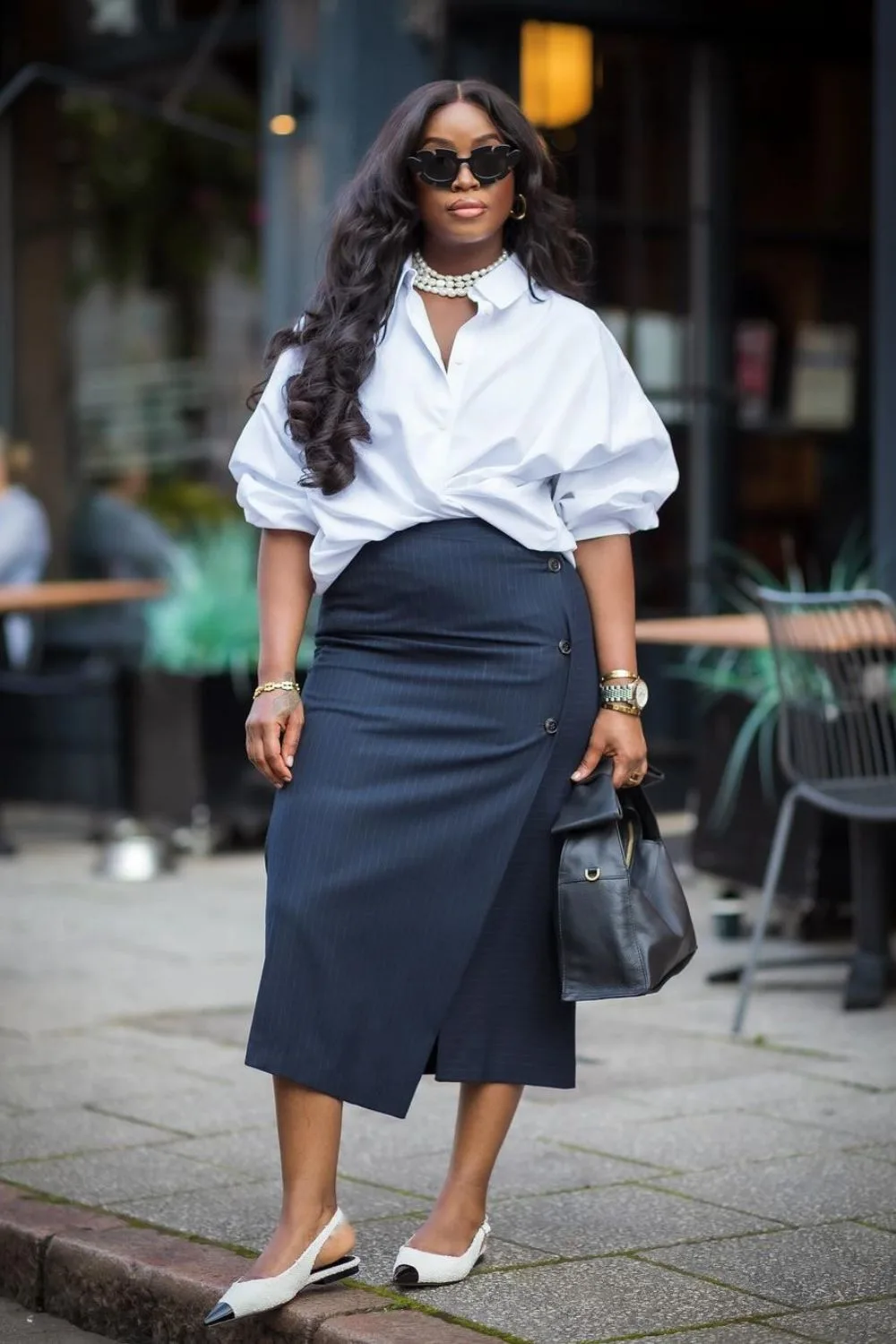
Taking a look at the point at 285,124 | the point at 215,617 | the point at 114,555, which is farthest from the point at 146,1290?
the point at 114,555

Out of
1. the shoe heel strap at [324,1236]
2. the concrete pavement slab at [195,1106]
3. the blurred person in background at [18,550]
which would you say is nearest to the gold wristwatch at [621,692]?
the shoe heel strap at [324,1236]

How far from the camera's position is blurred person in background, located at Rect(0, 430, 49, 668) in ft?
32.7

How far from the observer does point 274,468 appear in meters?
3.55

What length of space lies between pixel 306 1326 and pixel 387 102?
22.0 ft

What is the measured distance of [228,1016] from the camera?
5.89 metres

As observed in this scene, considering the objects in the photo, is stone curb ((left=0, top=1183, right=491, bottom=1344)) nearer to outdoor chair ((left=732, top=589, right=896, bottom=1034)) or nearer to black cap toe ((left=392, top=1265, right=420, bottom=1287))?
black cap toe ((left=392, top=1265, right=420, bottom=1287))

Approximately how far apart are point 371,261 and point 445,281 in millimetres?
121

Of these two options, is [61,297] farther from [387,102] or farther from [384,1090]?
[384,1090]

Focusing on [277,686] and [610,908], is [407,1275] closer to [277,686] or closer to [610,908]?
[610,908]

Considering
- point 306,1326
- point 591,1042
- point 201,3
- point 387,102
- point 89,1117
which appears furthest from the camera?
point 201,3

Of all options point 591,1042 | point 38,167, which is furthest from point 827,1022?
point 38,167

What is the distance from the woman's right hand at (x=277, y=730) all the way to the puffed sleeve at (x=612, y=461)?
0.52 m

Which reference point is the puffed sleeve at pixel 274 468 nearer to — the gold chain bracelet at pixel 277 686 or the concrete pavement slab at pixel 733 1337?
the gold chain bracelet at pixel 277 686

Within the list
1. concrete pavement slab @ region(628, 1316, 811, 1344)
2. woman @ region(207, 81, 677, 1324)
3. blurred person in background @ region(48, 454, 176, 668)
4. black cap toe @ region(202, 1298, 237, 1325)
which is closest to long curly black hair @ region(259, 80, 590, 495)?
woman @ region(207, 81, 677, 1324)
